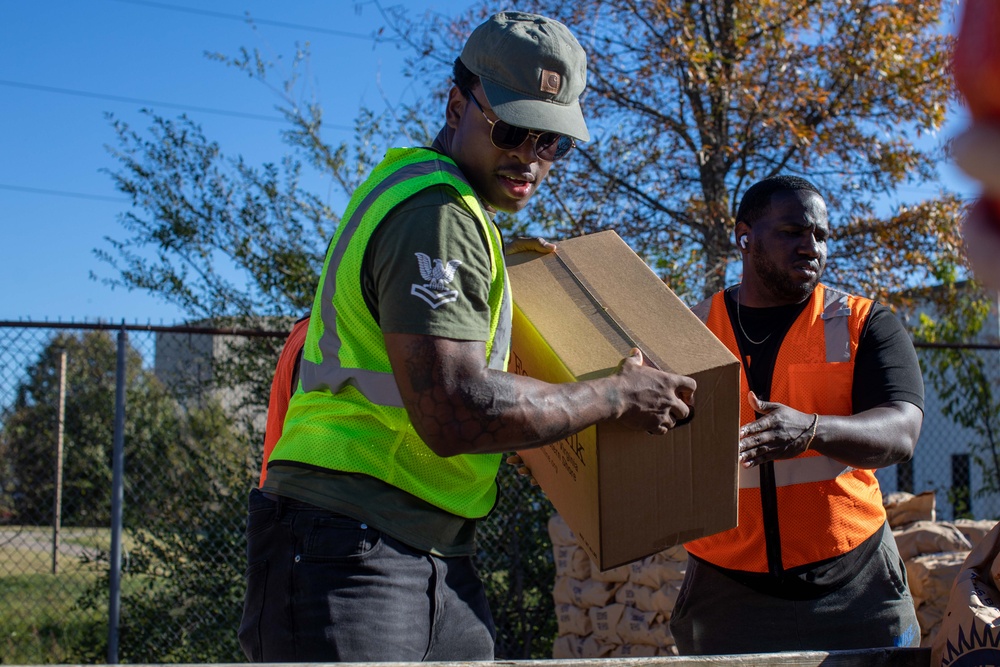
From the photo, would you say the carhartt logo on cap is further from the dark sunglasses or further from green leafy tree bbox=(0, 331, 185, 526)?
green leafy tree bbox=(0, 331, 185, 526)

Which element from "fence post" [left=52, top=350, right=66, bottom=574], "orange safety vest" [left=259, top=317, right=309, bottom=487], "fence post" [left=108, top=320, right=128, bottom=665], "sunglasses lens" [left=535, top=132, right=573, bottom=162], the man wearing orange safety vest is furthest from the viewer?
"fence post" [left=52, top=350, right=66, bottom=574]

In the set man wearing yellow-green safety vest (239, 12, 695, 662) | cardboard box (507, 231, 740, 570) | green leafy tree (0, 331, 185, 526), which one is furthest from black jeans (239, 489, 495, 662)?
green leafy tree (0, 331, 185, 526)

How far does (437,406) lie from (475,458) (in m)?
0.35

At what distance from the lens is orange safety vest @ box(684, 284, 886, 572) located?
2666 millimetres

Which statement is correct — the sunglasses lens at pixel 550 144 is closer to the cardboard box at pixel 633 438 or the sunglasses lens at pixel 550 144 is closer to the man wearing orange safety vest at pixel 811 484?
the cardboard box at pixel 633 438

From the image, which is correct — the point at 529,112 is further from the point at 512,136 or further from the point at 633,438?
the point at 633,438

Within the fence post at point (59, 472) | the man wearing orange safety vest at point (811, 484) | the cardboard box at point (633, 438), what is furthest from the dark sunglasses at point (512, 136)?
the fence post at point (59, 472)

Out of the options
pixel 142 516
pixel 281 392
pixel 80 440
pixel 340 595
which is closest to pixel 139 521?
pixel 142 516

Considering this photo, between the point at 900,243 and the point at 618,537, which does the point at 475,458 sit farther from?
the point at 900,243

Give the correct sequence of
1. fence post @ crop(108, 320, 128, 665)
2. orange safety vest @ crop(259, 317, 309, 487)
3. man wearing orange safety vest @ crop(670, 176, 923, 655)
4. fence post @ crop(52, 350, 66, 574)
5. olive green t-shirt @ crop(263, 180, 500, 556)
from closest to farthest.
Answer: olive green t-shirt @ crop(263, 180, 500, 556)
orange safety vest @ crop(259, 317, 309, 487)
man wearing orange safety vest @ crop(670, 176, 923, 655)
fence post @ crop(108, 320, 128, 665)
fence post @ crop(52, 350, 66, 574)

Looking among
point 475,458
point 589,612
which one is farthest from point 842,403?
point 589,612

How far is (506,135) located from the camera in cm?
201

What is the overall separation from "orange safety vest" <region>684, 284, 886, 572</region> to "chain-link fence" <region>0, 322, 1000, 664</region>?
338cm

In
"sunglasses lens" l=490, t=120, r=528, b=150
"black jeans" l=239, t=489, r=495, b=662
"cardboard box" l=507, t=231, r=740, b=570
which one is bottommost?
"black jeans" l=239, t=489, r=495, b=662
